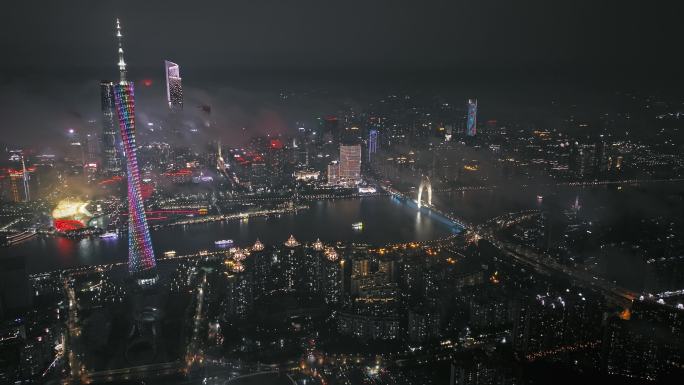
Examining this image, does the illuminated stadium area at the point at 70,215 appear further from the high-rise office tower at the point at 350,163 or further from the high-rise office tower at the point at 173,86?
the high-rise office tower at the point at 350,163

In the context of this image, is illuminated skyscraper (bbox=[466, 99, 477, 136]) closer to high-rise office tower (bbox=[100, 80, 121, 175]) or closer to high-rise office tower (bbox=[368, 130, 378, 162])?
high-rise office tower (bbox=[368, 130, 378, 162])

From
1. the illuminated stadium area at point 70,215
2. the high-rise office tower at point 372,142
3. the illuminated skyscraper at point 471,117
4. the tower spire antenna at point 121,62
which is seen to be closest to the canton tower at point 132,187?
the tower spire antenna at point 121,62

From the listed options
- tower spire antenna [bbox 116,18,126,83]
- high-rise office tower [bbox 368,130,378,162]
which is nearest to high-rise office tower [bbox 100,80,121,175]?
tower spire antenna [bbox 116,18,126,83]

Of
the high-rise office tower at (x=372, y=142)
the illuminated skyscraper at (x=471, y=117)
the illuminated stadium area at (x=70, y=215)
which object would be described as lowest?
the illuminated stadium area at (x=70, y=215)

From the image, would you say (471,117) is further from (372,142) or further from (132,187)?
(132,187)

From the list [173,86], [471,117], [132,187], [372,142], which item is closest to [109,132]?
[173,86]
